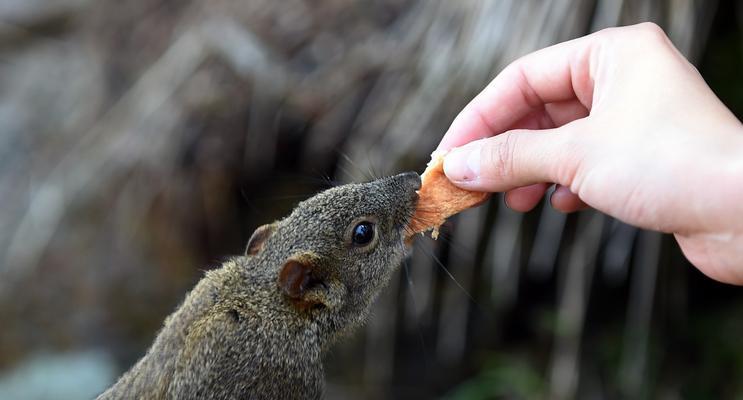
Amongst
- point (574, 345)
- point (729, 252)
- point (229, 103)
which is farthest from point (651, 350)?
point (229, 103)

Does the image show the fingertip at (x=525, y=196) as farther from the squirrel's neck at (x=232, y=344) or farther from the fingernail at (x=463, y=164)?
the squirrel's neck at (x=232, y=344)

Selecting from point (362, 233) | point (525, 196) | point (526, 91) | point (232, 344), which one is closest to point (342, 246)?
point (362, 233)

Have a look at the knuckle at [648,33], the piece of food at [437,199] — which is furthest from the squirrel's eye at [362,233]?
the knuckle at [648,33]

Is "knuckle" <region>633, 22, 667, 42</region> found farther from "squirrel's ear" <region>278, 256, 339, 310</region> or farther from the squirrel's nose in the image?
"squirrel's ear" <region>278, 256, 339, 310</region>

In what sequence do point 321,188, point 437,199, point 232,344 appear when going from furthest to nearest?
point 321,188 → point 437,199 → point 232,344

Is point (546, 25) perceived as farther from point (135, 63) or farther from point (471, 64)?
point (135, 63)

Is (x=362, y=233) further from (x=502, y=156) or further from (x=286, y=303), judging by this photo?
(x=502, y=156)

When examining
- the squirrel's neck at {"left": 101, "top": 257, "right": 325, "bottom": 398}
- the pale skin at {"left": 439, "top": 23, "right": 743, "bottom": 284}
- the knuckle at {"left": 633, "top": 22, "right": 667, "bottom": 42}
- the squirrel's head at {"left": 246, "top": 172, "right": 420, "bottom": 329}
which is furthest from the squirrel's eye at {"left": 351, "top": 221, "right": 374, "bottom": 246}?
the knuckle at {"left": 633, "top": 22, "right": 667, "bottom": 42}
